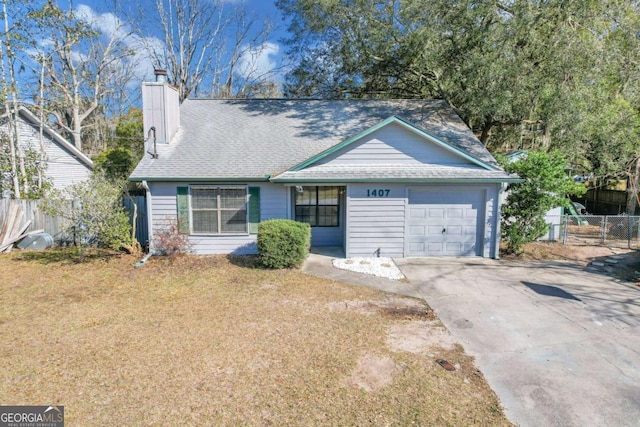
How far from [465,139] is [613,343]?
873cm

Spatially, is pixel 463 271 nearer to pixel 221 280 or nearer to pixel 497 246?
pixel 497 246

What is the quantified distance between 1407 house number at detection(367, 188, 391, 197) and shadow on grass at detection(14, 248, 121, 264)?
324 inches

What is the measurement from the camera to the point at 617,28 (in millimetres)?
13180

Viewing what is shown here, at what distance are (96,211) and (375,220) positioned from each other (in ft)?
27.2

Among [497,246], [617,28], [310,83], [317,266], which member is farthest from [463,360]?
[310,83]

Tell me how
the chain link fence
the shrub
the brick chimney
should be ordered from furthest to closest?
the chain link fence < the brick chimney < the shrub

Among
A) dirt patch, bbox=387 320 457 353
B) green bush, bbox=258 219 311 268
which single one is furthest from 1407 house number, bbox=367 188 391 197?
dirt patch, bbox=387 320 457 353

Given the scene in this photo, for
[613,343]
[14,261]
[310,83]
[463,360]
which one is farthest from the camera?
[310,83]

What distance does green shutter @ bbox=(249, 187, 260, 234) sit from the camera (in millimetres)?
11148

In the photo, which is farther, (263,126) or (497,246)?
(263,126)

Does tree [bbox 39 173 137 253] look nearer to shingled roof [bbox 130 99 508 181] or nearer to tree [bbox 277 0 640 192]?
shingled roof [bbox 130 99 508 181]

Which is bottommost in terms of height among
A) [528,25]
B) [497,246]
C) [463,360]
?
[463,360]

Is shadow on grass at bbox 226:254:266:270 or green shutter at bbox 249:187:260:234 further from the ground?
green shutter at bbox 249:187:260:234

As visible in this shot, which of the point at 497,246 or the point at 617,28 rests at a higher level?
the point at 617,28
